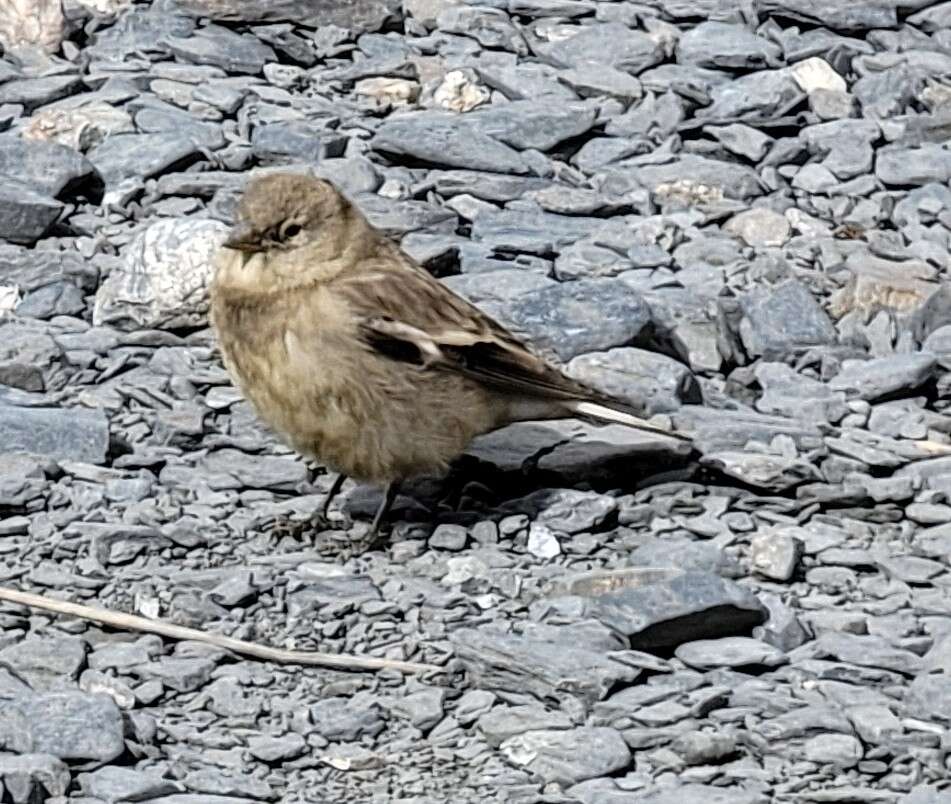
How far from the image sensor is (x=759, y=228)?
300 inches

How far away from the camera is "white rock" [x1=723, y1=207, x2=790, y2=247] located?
7594 millimetres

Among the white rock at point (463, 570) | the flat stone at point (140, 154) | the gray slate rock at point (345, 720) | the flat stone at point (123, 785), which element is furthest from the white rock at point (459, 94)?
the flat stone at point (123, 785)

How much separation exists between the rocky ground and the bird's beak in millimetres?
563

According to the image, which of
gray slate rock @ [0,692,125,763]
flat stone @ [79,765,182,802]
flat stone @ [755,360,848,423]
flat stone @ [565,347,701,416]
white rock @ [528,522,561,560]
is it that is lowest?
flat stone @ [755,360,848,423]

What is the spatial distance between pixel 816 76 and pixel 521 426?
8.27ft

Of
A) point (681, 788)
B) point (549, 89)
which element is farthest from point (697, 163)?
point (681, 788)

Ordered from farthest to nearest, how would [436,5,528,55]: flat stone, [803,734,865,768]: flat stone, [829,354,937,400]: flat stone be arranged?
[436,5,528,55]: flat stone
[829,354,937,400]: flat stone
[803,734,865,768]: flat stone

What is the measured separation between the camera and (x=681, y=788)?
4.73 meters

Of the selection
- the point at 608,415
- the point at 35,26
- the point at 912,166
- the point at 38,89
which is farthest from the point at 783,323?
the point at 35,26

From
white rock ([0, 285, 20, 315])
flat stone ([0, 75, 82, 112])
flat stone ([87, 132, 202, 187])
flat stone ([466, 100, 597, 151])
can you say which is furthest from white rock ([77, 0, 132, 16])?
white rock ([0, 285, 20, 315])

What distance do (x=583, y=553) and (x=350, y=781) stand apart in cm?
119

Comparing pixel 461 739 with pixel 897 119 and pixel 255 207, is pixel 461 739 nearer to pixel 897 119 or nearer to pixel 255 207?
pixel 255 207

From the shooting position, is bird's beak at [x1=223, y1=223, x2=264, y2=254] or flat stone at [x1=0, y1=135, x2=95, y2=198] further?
flat stone at [x1=0, y1=135, x2=95, y2=198]

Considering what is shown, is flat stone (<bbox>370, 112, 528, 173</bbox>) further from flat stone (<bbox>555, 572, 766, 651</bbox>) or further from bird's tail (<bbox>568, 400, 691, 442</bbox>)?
flat stone (<bbox>555, 572, 766, 651</bbox>)
